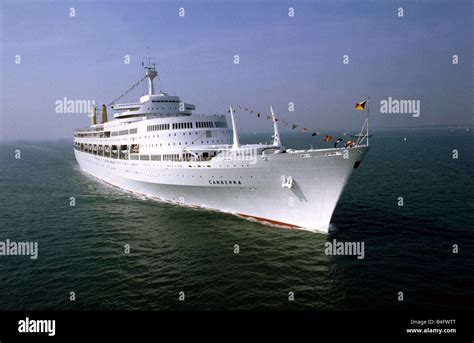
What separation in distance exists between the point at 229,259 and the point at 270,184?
6574 millimetres

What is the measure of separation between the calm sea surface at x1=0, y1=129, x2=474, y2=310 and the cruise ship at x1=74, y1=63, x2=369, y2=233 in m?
1.38

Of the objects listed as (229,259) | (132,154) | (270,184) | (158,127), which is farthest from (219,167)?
(132,154)

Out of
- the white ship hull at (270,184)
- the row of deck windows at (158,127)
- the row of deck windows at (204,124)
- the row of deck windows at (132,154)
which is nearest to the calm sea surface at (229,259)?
the white ship hull at (270,184)

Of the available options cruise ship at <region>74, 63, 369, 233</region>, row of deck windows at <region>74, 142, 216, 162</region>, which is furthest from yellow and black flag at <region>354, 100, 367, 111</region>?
row of deck windows at <region>74, 142, 216, 162</region>

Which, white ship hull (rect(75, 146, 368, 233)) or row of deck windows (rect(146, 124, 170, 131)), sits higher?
row of deck windows (rect(146, 124, 170, 131))

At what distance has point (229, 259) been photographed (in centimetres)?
1817

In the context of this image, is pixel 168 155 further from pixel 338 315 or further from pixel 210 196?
pixel 338 315

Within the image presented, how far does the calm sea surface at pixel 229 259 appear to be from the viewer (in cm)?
1433

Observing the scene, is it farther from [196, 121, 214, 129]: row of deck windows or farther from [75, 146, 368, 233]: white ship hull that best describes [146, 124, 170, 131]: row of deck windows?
[75, 146, 368, 233]: white ship hull

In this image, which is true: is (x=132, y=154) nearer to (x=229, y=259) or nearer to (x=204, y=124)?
(x=204, y=124)

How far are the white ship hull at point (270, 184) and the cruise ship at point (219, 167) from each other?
0.21 ft

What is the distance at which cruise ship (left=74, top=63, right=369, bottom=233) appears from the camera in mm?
20547

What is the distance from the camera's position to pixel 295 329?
35.8 feet

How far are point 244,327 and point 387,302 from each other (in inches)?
A: 277
